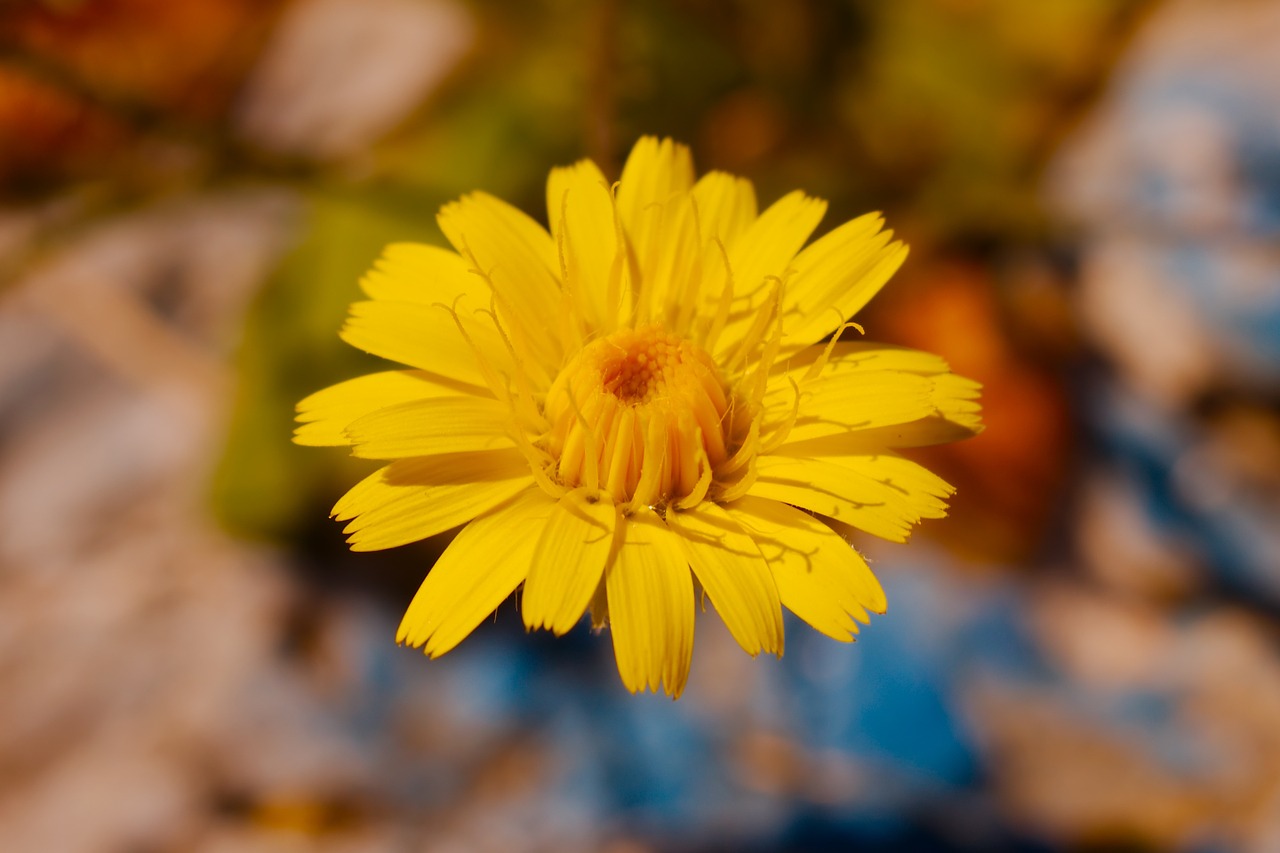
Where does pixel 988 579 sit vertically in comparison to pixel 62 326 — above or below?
below

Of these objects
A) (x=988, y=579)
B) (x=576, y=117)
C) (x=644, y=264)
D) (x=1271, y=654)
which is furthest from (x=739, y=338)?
(x=1271, y=654)

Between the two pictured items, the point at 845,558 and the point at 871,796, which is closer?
the point at 845,558

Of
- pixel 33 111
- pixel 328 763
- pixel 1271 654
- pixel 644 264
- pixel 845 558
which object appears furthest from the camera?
pixel 33 111

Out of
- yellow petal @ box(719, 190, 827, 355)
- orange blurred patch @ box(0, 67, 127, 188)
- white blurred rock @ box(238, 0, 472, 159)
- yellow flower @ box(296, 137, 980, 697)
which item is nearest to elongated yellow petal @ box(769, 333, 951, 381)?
yellow flower @ box(296, 137, 980, 697)

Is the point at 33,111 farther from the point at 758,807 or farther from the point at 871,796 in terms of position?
the point at 871,796

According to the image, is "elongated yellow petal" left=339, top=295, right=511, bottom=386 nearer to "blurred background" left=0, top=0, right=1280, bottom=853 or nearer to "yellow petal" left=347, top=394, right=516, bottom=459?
"yellow petal" left=347, top=394, right=516, bottom=459

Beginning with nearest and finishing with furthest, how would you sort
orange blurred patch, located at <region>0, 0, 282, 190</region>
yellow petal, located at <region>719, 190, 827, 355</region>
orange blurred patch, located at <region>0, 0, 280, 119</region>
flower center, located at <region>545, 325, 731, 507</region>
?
flower center, located at <region>545, 325, 731, 507</region> < yellow petal, located at <region>719, 190, 827, 355</region> < orange blurred patch, located at <region>0, 0, 282, 190</region> < orange blurred patch, located at <region>0, 0, 280, 119</region>
